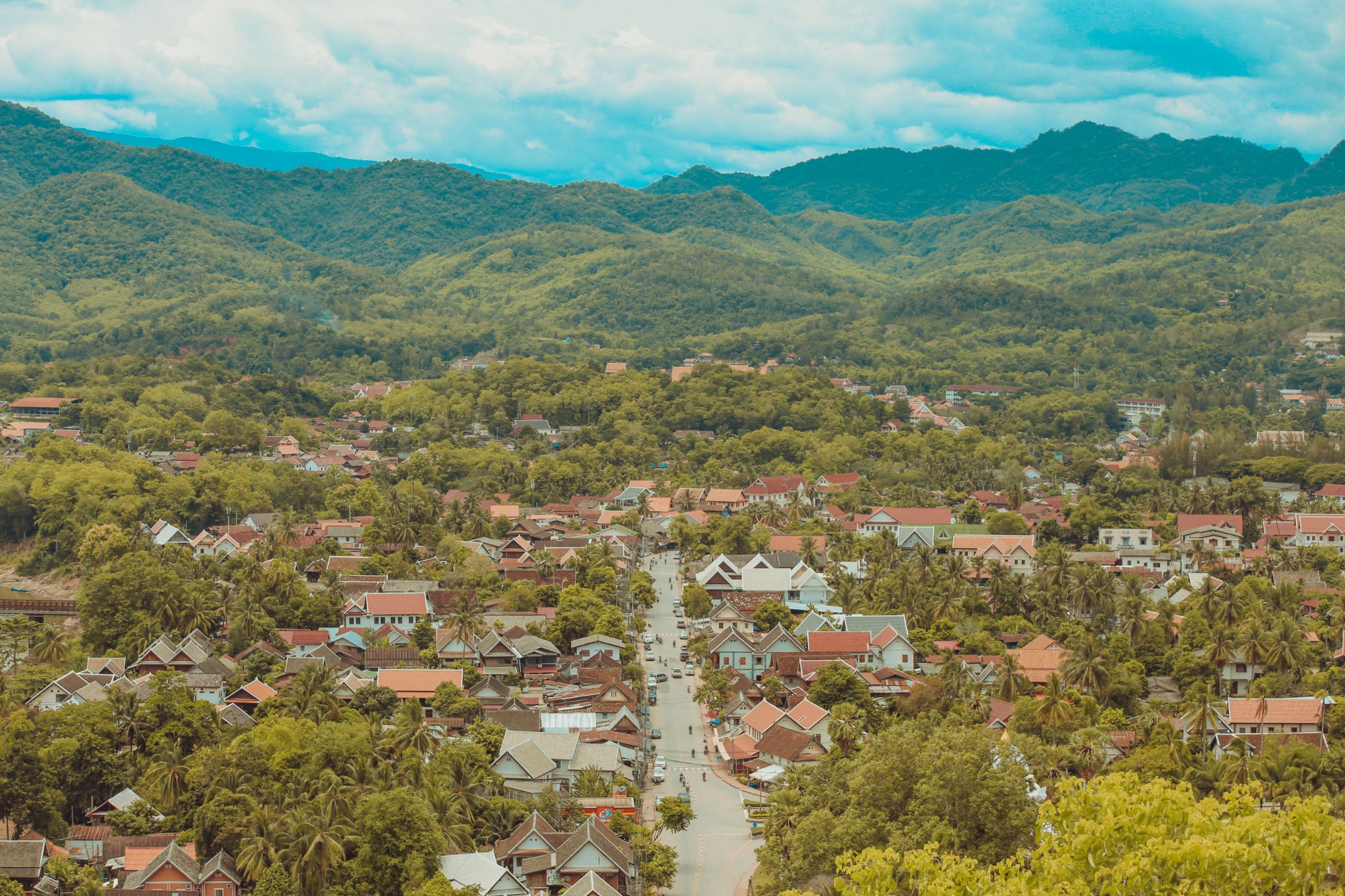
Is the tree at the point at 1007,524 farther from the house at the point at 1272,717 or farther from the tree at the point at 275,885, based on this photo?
the tree at the point at 275,885

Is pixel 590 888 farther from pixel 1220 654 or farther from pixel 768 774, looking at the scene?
pixel 1220 654

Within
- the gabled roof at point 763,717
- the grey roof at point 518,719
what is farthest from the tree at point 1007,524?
the grey roof at point 518,719

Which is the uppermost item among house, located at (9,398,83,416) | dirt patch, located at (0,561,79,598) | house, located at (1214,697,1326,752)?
house, located at (9,398,83,416)

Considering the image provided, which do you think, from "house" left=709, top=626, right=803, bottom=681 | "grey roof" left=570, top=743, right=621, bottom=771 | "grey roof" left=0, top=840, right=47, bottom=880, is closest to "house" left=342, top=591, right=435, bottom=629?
"house" left=709, top=626, right=803, bottom=681

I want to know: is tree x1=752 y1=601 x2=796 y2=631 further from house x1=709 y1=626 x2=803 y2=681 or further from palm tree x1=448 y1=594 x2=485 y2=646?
palm tree x1=448 y1=594 x2=485 y2=646

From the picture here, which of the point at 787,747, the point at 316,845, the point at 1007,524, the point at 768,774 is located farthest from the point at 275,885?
the point at 1007,524

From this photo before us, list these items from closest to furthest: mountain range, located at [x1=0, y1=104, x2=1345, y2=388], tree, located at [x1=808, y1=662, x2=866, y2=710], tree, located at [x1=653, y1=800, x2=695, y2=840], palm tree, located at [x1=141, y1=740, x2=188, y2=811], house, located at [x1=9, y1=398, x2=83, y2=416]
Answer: tree, located at [x1=653, y1=800, x2=695, y2=840]
palm tree, located at [x1=141, y1=740, x2=188, y2=811]
tree, located at [x1=808, y1=662, x2=866, y2=710]
house, located at [x1=9, y1=398, x2=83, y2=416]
mountain range, located at [x1=0, y1=104, x2=1345, y2=388]

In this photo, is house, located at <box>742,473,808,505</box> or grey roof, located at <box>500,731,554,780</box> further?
house, located at <box>742,473,808,505</box>
